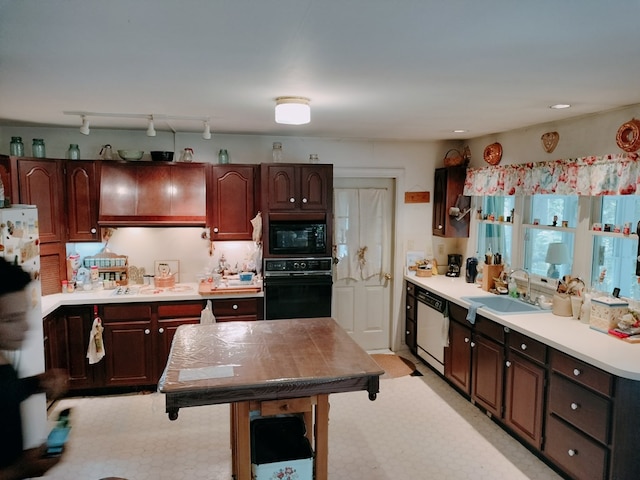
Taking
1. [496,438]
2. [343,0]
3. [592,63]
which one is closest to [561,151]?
[592,63]

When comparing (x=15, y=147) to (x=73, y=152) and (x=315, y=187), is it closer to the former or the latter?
(x=73, y=152)

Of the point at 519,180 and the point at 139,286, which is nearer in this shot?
the point at 519,180

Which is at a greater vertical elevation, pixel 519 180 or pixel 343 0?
pixel 343 0

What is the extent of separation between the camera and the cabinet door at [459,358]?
4008 millimetres

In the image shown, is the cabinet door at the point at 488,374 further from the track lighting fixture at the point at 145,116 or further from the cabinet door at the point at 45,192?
the cabinet door at the point at 45,192

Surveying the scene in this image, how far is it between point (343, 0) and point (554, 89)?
1.74 metres

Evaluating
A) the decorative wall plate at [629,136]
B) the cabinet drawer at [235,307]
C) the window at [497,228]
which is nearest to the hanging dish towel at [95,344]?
the cabinet drawer at [235,307]

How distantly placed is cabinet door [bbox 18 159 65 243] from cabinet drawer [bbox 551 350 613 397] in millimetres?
4237

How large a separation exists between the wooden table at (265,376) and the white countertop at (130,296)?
1.29 metres

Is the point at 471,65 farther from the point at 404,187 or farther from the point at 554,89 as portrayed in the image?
the point at 404,187

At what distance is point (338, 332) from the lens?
10.2ft

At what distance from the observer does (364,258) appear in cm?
530

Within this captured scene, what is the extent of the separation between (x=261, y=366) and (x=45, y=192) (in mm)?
2945

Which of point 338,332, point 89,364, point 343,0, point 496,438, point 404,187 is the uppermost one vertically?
point 343,0
